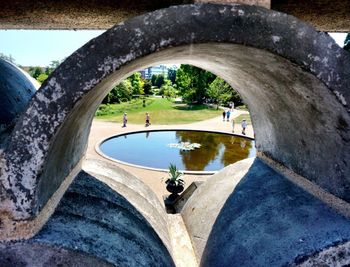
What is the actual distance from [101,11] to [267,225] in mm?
2715

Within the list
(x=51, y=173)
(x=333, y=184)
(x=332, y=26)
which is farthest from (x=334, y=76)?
(x=332, y=26)

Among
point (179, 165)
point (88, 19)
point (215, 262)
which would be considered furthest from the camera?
point (179, 165)

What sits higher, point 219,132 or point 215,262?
point 215,262

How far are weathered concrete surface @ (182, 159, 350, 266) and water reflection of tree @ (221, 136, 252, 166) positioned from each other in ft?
45.3

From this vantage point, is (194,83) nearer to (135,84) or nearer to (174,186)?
(135,84)

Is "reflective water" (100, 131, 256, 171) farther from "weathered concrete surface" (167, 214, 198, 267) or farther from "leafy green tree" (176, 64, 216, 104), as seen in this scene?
"leafy green tree" (176, 64, 216, 104)

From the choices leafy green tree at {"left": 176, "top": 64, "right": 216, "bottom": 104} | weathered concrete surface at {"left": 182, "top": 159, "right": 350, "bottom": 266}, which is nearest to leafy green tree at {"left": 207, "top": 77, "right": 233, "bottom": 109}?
leafy green tree at {"left": 176, "top": 64, "right": 216, "bottom": 104}

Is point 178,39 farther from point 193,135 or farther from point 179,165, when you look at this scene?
point 193,135

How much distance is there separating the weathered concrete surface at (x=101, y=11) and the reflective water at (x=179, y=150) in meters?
12.9

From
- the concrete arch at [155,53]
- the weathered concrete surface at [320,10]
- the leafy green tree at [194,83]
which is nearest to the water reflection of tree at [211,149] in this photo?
the weathered concrete surface at [320,10]

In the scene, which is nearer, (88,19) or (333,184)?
(333,184)

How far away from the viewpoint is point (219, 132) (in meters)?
24.1

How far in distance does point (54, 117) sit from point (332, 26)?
3.97 metres

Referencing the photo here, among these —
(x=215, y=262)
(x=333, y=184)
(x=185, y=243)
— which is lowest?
(x=185, y=243)
